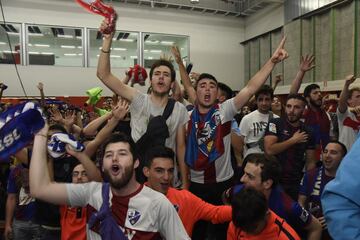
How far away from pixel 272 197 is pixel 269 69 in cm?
107

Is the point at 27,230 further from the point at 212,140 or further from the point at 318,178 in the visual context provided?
the point at 318,178

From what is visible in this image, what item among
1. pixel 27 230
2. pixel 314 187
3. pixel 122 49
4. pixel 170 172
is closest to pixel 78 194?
pixel 170 172

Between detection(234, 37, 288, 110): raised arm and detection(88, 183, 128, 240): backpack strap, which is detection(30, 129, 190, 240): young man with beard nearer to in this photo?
detection(88, 183, 128, 240): backpack strap

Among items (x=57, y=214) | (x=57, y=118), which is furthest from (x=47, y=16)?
(x=57, y=214)

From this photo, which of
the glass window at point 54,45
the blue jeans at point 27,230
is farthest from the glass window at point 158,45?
the blue jeans at point 27,230

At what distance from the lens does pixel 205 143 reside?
300cm

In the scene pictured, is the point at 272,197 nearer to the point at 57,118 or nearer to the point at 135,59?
the point at 57,118

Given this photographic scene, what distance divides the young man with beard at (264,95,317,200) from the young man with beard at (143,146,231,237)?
1305 mm

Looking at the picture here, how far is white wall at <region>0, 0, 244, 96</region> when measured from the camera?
12266 millimetres

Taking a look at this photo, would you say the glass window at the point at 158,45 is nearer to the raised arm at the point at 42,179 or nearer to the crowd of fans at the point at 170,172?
the crowd of fans at the point at 170,172

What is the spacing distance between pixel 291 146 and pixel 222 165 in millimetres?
911

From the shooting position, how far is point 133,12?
1367 cm

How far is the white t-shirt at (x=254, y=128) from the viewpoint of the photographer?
409cm

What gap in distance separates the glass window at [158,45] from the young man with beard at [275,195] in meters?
11.4
